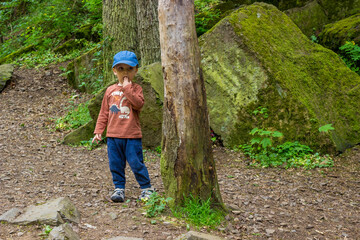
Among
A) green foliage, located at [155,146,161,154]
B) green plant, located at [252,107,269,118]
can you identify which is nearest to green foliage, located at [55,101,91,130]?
green foliage, located at [155,146,161,154]

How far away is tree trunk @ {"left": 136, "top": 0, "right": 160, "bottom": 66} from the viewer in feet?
23.3

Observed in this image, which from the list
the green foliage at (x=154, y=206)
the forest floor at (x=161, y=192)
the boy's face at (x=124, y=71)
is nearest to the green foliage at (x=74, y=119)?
the forest floor at (x=161, y=192)

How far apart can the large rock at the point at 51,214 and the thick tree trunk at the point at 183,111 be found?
1.04m

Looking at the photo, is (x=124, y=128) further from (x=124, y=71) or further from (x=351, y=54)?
(x=351, y=54)

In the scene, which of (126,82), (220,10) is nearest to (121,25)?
(220,10)

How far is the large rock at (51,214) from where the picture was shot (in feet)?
10.7

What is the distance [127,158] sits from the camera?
4113mm

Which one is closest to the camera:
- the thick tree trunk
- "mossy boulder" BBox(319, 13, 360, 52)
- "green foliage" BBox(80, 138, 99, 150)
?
the thick tree trunk

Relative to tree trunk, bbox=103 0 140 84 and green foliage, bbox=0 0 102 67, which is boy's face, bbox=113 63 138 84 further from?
green foliage, bbox=0 0 102 67

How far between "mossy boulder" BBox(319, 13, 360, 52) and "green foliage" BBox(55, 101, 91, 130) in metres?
6.06

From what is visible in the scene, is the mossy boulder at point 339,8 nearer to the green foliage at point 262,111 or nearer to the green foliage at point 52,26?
the green foliage at point 262,111

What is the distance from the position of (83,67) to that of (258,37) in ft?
18.3

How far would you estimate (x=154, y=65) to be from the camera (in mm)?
6527

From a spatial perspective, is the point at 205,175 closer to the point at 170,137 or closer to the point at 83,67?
the point at 170,137
